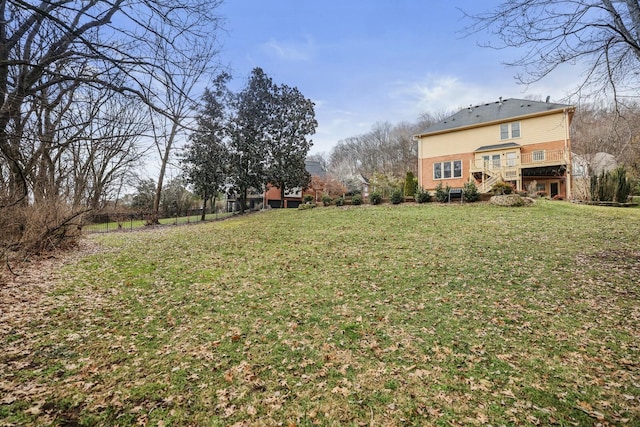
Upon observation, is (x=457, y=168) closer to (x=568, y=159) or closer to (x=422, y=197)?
(x=568, y=159)

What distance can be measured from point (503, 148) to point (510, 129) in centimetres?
173

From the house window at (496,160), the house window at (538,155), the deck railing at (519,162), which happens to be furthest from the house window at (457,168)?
the house window at (538,155)

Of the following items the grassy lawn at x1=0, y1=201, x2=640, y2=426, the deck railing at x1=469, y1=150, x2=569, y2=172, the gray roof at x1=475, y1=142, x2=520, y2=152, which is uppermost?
the gray roof at x1=475, y1=142, x2=520, y2=152

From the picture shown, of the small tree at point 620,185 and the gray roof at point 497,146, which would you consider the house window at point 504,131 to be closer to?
the gray roof at point 497,146

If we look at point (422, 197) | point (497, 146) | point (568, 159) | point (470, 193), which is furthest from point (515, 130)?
point (422, 197)

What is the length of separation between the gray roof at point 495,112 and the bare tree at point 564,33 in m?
16.2

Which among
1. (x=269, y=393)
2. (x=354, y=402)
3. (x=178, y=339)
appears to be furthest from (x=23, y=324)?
(x=354, y=402)

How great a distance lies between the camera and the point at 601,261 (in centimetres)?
627

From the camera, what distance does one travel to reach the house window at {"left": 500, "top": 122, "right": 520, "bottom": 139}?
1916 cm

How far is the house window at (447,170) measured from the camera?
68.9ft

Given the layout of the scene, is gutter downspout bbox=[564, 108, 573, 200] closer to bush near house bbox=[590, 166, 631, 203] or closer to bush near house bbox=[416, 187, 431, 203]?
bush near house bbox=[590, 166, 631, 203]

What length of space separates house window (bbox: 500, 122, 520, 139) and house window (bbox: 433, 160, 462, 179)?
10.5 ft

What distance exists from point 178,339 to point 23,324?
2.31m

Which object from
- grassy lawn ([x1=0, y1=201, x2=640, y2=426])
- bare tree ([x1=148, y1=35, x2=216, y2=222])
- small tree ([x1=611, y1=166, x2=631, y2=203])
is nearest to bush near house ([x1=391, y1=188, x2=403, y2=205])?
grassy lawn ([x1=0, y1=201, x2=640, y2=426])
